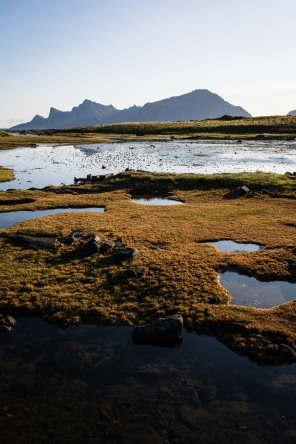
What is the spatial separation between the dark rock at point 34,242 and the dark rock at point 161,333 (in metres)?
13.5

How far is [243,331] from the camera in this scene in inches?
594

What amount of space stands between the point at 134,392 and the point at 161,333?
3552 mm

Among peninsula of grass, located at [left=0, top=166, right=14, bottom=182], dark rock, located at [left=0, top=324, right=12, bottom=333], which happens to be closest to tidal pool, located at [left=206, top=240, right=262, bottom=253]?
dark rock, located at [left=0, top=324, right=12, bottom=333]

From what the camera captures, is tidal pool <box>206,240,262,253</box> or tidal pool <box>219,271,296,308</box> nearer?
tidal pool <box>219,271,296,308</box>

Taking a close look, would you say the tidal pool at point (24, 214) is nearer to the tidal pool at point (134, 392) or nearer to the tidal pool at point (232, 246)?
the tidal pool at point (232, 246)

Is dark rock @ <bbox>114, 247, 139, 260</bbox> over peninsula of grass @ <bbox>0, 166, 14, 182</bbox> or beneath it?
beneath

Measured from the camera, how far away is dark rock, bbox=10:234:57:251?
992 inches

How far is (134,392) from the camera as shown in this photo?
11719 millimetres

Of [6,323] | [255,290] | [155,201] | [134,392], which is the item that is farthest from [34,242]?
[155,201]

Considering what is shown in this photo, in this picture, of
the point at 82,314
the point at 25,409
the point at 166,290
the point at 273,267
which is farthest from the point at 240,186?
the point at 25,409

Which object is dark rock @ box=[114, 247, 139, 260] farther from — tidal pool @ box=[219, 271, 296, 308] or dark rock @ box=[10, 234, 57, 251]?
tidal pool @ box=[219, 271, 296, 308]

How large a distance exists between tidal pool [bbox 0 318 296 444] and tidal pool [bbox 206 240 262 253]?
37.2 feet

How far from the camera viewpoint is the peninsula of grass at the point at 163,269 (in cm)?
1586

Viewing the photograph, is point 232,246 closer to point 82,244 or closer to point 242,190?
point 82,244
